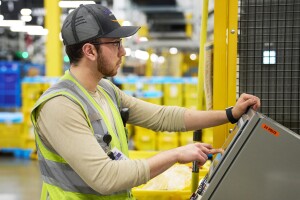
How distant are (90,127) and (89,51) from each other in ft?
1.15

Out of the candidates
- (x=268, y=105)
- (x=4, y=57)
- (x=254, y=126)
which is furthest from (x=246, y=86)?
(x=4, y=57)

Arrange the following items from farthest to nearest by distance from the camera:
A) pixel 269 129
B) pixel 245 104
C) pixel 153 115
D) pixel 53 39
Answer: pixel 53 39 < pixel 153 115 < pixel 245 104 < pixel 269 129

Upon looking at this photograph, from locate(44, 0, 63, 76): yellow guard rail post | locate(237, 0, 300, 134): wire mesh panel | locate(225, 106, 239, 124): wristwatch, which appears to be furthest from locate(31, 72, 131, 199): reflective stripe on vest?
locate(44, 0, 63, 76): yellow guard rail post

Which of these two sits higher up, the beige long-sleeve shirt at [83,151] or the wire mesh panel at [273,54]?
the wire mesh panel at [273,54]

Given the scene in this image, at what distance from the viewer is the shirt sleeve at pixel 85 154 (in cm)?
185

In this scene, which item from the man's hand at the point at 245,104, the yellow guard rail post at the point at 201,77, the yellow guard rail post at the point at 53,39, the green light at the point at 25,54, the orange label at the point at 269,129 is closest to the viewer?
the orange label at the point at 269,129

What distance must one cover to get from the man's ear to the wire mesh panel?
824 mm

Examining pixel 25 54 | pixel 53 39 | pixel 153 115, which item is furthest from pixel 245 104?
pixel 25 54

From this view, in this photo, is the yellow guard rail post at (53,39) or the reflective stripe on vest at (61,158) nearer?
the reflective stripe on vest at (61,158)

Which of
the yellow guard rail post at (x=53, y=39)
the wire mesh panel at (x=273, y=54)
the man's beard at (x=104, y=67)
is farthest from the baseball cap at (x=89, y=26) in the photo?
the yellow guard rail post at (x=53, y=39)

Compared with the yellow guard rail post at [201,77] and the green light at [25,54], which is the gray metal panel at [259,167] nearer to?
the yellow guard rail post at [201,77]

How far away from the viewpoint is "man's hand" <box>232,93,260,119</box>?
7.29ft

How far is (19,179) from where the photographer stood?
26.0 feet

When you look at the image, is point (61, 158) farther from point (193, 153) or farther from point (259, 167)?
point (259, 167)
